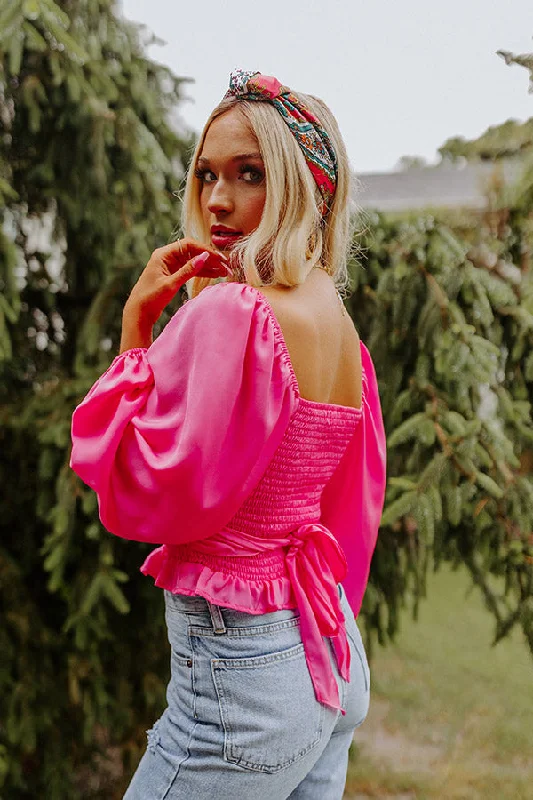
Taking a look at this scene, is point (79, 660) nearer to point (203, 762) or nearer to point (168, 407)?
point (203, 762)

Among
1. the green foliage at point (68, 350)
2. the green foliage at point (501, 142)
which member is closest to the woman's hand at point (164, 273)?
the green foliage at point (68, 350)

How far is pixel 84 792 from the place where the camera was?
3418mm

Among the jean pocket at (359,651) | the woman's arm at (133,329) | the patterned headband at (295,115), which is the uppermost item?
the patterned headband at (295,115)

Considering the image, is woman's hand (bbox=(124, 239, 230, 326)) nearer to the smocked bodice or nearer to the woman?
the woman

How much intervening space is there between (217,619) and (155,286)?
1.93 feet

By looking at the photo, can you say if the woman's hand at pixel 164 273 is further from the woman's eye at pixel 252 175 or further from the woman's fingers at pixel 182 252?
the woman's eye at pixel 252 175

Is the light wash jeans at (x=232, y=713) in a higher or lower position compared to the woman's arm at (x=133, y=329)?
lower

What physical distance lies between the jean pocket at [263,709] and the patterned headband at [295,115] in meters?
0.86

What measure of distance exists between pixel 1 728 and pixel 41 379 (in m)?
1.28

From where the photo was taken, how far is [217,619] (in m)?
1.30

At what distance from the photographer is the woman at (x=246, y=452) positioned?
4.05 feet

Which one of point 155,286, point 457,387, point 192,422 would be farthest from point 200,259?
point 457,387

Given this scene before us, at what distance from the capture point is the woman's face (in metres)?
1.42

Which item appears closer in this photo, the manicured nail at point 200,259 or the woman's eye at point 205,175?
the manicured nail at point 200,259
